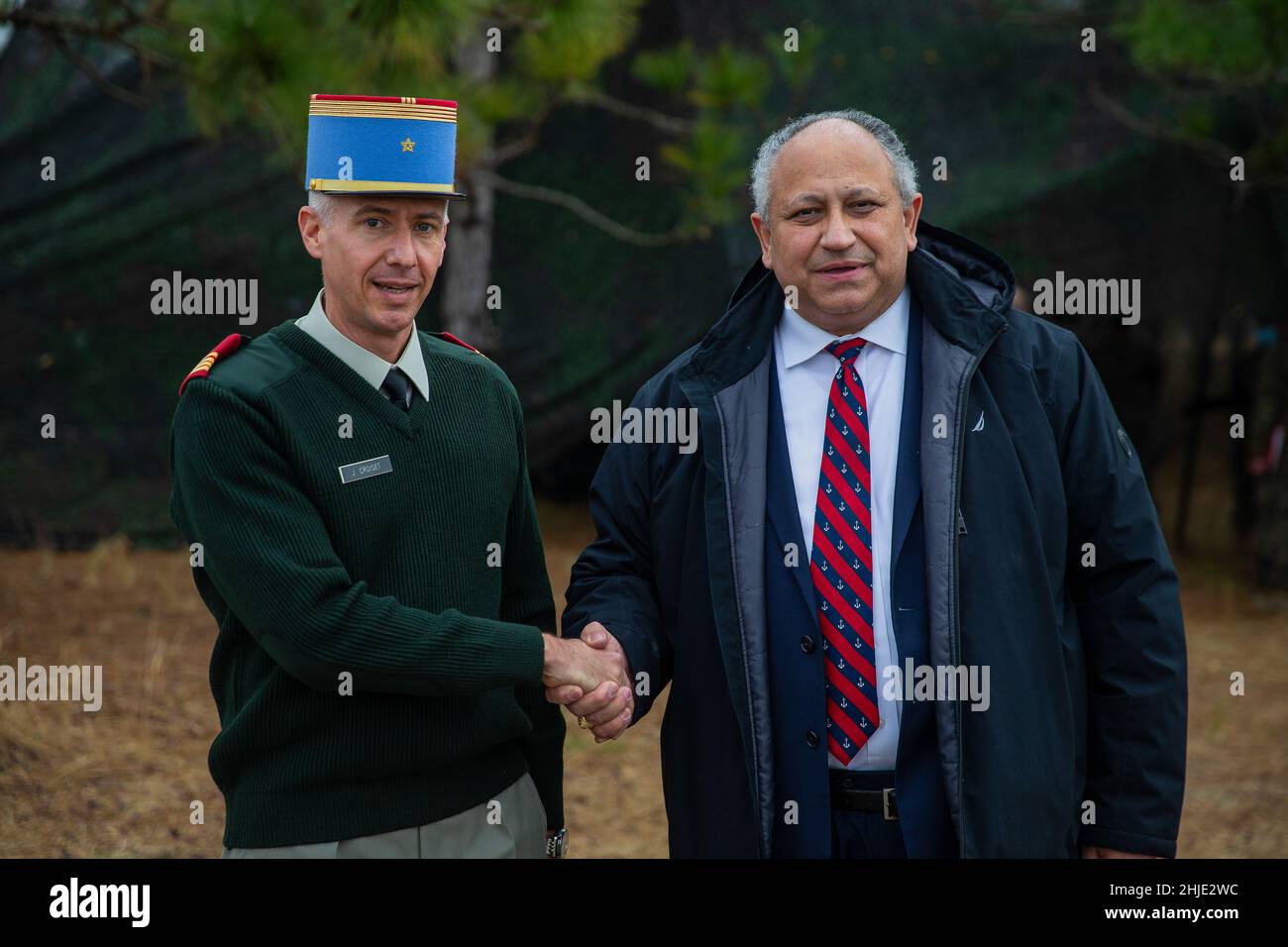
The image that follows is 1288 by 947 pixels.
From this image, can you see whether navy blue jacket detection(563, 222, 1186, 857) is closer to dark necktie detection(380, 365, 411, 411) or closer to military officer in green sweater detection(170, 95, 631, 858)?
military officer in green sweater detection(170, 95, 631, 858)

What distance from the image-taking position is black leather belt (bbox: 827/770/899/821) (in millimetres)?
2570

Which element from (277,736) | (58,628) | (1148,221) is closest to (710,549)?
(277,736)

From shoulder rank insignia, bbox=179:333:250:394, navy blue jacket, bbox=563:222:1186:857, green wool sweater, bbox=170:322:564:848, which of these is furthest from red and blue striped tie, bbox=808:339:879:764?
shoulder rank insignia, bbox=179:333:250:394

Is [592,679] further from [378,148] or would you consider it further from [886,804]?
[378,148]

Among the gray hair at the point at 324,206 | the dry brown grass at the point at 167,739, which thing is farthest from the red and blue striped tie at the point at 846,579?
the dry brown grass at the point at 167,739

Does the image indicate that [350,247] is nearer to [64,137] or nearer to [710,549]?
[710,549]

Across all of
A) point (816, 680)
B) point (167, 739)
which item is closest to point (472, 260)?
point (167, 739)

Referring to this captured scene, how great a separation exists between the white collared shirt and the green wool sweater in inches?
23.6

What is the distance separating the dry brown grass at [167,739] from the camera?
4566 mm

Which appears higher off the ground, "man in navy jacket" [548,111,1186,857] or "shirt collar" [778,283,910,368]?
"shirt collar" [778,283,910,368]

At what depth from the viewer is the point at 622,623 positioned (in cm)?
279

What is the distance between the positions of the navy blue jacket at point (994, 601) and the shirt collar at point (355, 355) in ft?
1.85

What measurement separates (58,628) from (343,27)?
116 inches

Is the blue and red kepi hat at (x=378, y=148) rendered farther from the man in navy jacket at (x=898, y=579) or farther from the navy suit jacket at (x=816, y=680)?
the navy suit jacket at (x=816, y=680)
